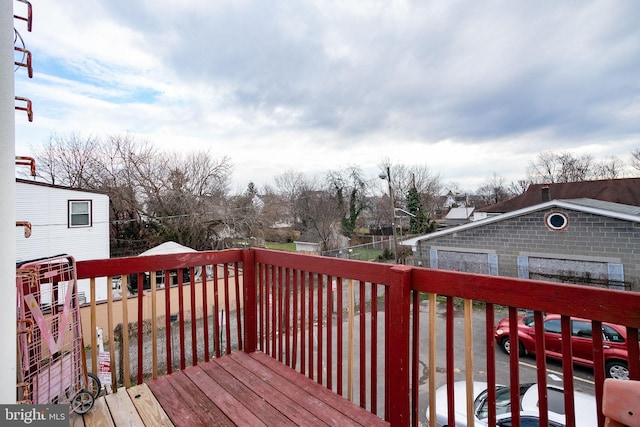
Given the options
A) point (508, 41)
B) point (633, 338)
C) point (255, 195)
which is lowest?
point (633, 338)

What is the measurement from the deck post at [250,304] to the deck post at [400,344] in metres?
1.27

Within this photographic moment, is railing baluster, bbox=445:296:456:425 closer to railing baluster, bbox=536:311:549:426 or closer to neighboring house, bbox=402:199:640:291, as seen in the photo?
railing baluster, bbox=536:311:549:426

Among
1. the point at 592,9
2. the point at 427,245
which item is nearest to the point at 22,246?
the point at 427,245

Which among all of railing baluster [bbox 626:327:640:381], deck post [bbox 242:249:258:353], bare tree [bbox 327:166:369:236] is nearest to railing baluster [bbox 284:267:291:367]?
deck post [bbox 242:249:258:353]

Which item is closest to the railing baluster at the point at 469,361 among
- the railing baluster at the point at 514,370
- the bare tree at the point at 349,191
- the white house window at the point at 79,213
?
the railing baluster at the point at 514,370

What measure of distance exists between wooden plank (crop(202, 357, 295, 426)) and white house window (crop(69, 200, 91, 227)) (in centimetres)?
1103

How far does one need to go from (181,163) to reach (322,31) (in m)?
12.4

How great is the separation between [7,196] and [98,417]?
→ 126cm

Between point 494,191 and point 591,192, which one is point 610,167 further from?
point 591,192

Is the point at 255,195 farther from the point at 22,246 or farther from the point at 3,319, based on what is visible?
the point at 3,319

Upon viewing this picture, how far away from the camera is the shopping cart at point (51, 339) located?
1213 millimetres

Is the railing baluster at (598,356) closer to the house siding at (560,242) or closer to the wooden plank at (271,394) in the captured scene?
the wooden plank at (271,394)

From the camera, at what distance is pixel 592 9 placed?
3795mm

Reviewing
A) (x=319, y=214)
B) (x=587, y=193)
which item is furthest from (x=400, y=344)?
(x=587, y=193)
